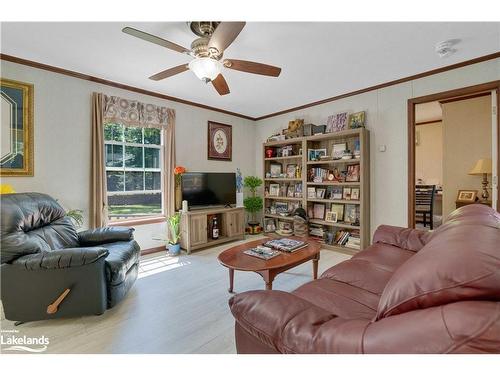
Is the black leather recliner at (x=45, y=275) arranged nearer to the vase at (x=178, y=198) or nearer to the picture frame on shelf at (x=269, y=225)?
the vase at (x=178, y=198)

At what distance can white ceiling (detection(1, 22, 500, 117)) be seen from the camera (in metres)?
2.04

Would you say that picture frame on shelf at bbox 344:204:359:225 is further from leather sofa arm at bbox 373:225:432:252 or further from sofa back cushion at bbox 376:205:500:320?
sofa back cushion at bbox 376:205:500:320

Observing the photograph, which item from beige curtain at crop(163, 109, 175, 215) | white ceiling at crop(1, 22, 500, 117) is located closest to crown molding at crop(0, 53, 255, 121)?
white ceiling at crop(1, 22, 500, 117)

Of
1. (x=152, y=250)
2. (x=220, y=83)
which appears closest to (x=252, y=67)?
(x=220, y=83)

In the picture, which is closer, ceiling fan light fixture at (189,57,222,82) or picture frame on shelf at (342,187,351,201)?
ceiling fan light fixture at (189,57,222,82)

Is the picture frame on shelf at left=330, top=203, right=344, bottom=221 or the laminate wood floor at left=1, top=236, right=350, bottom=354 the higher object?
the picture frame on shelf at left=330, top=203, right=344, bottom=221

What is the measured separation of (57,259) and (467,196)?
18.3ft

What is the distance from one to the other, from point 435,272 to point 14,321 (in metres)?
2.72

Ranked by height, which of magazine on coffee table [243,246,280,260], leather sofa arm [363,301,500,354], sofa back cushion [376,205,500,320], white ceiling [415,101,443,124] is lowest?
magazine on coffee table [243,246,280,260]

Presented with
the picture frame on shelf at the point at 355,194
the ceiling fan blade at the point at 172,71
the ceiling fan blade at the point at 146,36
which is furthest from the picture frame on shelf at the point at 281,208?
the ceiling fan blade at the point at 146,36

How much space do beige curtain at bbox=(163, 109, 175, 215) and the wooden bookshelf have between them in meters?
1.74

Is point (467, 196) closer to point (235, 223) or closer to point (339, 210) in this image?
point (339, 210)

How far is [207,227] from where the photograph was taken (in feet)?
13.0
